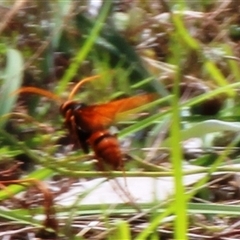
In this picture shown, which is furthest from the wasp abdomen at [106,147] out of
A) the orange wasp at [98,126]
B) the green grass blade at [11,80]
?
the green grass blade at [11,80]

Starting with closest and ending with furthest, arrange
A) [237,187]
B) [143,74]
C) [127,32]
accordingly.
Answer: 1. [237,187]
2. [143,74]
3. [127,32]

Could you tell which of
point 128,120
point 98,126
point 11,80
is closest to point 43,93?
point 11,80

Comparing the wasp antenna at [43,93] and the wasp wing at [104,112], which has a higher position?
the wasp antenna at [43,93]

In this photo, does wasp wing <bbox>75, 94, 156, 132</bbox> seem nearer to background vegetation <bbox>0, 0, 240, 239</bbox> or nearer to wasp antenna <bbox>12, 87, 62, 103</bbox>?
background vegetation <bbox>0, 0, 240, 239</bbox>

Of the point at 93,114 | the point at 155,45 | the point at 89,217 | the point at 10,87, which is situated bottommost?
the point at 89,217

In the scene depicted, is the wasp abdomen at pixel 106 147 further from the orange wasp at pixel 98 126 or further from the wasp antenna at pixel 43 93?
the wasp antenna at pixel 43 93

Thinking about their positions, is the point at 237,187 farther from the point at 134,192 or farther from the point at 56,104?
the point at 56,104

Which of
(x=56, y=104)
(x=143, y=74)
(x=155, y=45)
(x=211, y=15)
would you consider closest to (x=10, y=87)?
(x=56, y=104)

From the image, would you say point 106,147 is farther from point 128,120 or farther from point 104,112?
point 128,120

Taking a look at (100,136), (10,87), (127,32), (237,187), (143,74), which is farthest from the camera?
(127,32)
